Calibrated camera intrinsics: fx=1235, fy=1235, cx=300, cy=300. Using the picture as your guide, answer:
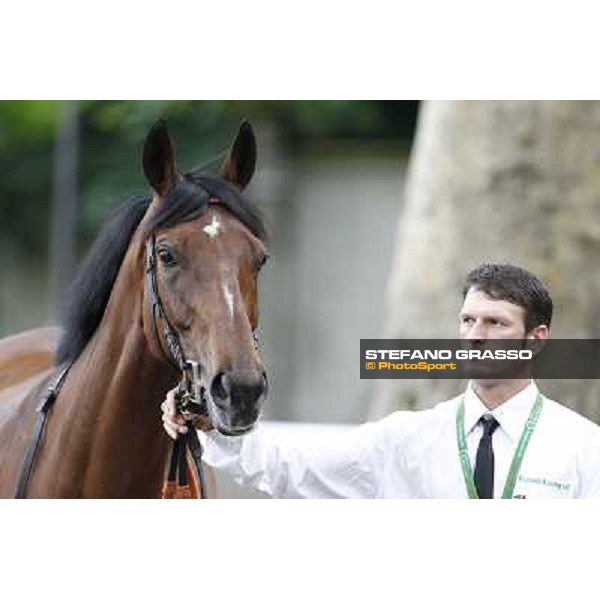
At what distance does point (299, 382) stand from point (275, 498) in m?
2.59

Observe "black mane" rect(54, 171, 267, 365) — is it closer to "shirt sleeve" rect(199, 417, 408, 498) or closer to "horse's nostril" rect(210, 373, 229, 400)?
"horse's nostril" rect(210, 373, 229, 400)

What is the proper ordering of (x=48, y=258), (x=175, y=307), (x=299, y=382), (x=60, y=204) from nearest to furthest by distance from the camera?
(x=175, y=307) → (x=48, y=258) → (x=299, y=382) → (x=60, y=204)

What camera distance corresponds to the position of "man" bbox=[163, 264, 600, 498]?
293 cm

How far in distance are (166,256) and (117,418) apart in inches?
15.6

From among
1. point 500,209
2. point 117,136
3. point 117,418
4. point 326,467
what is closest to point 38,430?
point 117,418

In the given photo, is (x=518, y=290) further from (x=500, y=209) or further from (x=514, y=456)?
(x=500, y=209)

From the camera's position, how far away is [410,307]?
15.2ft

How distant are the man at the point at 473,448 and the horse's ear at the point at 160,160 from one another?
2.01 feet

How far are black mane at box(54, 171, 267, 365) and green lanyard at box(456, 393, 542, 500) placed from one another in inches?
27.9

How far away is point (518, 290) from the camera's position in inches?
117

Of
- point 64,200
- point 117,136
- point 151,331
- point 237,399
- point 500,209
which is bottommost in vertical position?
point 237,399

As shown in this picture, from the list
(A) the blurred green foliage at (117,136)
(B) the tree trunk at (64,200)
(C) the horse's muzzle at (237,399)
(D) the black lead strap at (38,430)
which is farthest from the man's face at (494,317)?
(A) the blurred green foliage at (117,136)
